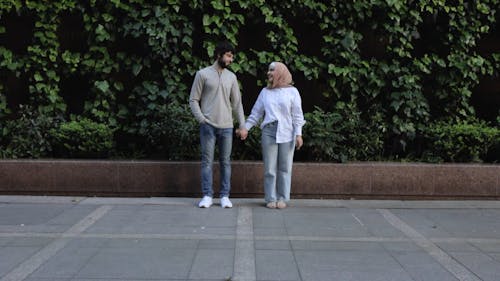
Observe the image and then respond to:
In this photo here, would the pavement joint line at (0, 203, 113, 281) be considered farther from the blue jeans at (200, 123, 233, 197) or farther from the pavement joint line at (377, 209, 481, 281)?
the pavement joint line at (377, 209, 481, 281)

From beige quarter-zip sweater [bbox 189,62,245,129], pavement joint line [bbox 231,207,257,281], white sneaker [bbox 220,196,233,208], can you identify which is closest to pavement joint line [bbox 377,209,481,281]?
pavement joint line [bbox 231,207,257,281]

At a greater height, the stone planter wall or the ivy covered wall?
the ivy covered wall

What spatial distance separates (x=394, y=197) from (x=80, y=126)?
172 inches

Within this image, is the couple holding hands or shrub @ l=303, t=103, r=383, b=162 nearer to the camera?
the couple holding hands

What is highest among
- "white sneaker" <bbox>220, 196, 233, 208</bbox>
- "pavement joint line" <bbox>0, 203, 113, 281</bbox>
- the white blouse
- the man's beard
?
the man's beard

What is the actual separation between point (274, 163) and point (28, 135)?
11.2ft

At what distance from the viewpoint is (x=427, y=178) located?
268 inches

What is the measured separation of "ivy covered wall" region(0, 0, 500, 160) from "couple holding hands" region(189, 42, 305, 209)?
1.04m

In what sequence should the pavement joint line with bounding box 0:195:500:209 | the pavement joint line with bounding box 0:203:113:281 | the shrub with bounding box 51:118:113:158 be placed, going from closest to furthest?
the pavement joint line with bounding box 0:203:113:281 < the pavement joint line with bounding box 0:195:500:209 < the shrub with bounding box 51:118:113:158

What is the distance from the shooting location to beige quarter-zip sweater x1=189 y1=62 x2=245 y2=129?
5.98m

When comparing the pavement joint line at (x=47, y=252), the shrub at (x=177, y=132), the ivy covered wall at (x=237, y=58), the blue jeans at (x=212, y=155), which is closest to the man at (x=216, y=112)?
the blue jeans at (x=212, y=155)

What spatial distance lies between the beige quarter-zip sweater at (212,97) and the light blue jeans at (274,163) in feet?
1.66

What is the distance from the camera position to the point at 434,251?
4602mm

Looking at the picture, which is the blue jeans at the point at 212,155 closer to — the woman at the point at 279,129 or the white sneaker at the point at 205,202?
the white sneaker at the point at 205,202
